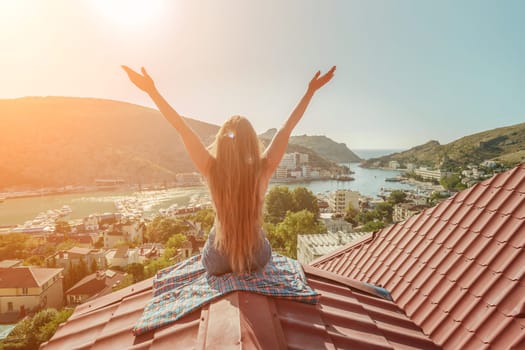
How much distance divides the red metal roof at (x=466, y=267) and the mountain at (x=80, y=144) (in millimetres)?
61115

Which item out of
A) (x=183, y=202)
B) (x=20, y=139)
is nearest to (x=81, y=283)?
(x=183, y=202)

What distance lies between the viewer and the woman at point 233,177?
49.8 inches

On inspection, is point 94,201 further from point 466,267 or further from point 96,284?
point 466,267

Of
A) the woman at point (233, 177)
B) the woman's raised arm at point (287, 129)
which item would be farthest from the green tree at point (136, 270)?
the woman's raised arm at point (287, 129)

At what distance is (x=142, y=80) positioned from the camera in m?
1.43

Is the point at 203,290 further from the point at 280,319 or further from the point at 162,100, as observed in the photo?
the point at 162,100

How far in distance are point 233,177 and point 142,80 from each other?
0.73 m

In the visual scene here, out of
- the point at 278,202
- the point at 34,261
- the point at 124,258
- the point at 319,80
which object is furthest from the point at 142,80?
the point at 278,202

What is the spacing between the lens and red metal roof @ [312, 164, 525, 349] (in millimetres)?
1386

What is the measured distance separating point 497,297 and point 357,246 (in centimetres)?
167

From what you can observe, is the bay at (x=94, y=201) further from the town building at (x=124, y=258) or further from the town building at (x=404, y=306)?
the town building at (x=404, y=306)

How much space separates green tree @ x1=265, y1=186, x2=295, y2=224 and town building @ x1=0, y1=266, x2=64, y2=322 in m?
23.5

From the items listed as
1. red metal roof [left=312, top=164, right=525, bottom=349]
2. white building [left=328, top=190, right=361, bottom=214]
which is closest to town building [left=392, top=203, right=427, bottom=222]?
white building [left=328, top=190, right=361, bottom=214]

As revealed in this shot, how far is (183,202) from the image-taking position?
57031mm
